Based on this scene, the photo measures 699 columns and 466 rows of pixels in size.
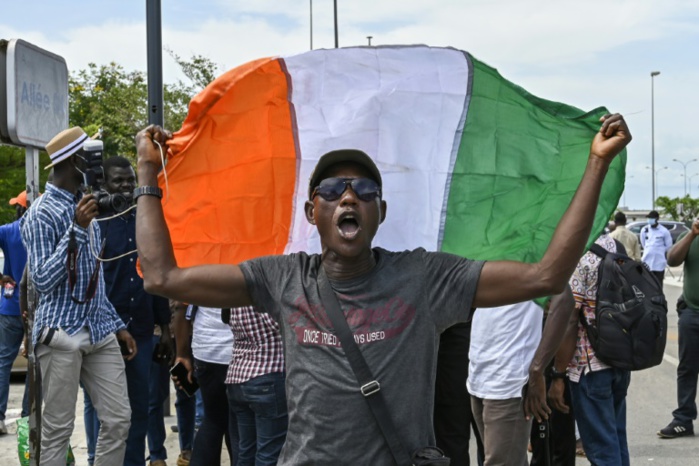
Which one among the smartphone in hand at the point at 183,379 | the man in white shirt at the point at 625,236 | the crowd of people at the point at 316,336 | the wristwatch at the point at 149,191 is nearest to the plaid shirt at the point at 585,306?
the crowd of people at the point at 316,336

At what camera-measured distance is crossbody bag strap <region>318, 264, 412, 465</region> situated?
302 centimetres

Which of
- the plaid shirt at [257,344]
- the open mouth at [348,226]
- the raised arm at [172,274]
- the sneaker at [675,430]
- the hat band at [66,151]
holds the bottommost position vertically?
the sneaker at [675,430]

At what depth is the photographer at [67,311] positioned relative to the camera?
572 cm

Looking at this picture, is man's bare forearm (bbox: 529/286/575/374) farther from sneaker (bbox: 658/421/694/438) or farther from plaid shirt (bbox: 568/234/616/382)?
sneaker (bbox: 658/421/694/438)

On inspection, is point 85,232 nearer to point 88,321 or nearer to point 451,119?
point 88,321

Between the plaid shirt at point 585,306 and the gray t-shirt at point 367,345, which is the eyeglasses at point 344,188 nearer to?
the gray t-shirt at point 367,345

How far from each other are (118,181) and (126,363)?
119 cm

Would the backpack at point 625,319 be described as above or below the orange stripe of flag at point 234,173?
below

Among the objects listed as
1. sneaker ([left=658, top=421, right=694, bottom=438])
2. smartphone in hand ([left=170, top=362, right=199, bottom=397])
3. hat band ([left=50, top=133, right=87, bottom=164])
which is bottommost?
sneaker ([left=658, top=421, right=694, bottom=438])

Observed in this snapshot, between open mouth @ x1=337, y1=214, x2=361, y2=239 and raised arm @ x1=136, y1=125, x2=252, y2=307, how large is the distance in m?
0.37

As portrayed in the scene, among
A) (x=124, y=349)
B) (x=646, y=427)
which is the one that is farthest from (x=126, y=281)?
(x=646, y=427)

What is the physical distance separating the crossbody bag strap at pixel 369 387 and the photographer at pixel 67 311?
2.91 m

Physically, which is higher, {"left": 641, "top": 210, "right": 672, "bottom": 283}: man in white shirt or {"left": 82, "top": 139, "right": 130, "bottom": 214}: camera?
{"left": 82, "top": 139, "right": 130, "bottom": 214}: camera

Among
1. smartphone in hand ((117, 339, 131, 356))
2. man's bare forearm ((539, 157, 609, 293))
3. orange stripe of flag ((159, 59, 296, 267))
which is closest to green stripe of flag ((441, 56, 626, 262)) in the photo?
orange stripe of flag ((159, 59, 296, 267))
